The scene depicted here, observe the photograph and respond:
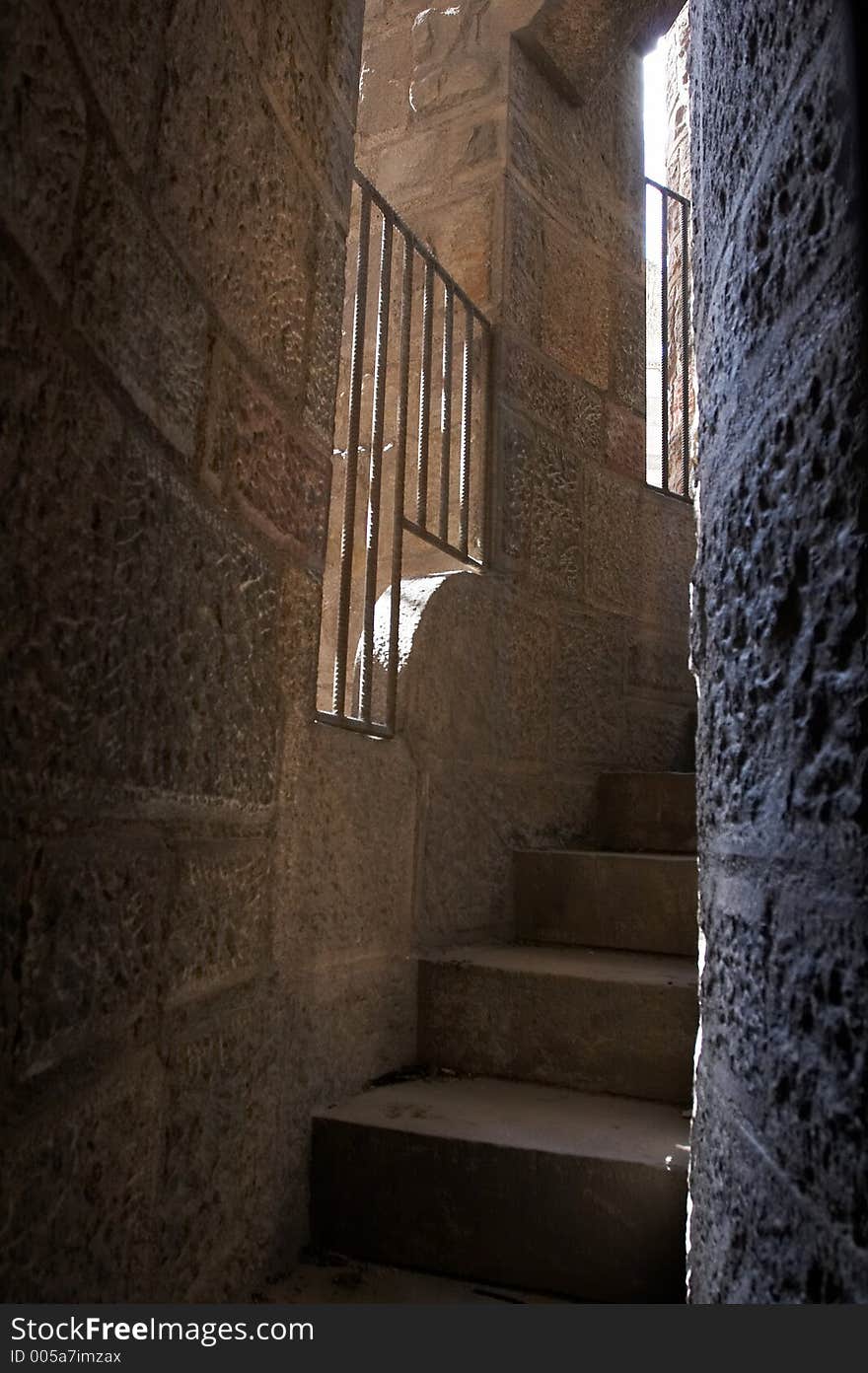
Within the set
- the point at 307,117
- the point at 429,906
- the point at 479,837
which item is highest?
the point at 307,117

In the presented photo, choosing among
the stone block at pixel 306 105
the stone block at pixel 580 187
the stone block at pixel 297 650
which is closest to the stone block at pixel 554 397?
the stone block at pixel 580 187

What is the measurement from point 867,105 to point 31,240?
60 cm

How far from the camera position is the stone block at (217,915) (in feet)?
3.76

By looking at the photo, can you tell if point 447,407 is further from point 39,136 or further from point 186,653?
point 39,136

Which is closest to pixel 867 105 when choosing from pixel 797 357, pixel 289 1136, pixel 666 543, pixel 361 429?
pixel 797 357

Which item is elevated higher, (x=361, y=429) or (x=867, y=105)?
(x=361, y=429)

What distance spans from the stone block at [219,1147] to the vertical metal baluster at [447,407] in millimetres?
1406

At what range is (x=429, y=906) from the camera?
2217 mm

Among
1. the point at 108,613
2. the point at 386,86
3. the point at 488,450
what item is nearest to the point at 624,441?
the point at 488,450

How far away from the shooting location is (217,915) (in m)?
1.27

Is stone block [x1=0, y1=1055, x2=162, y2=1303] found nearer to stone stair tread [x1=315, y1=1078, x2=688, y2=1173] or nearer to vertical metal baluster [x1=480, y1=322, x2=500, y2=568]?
stone stair tread [x1=315, y1=1078, x2=688, y2=1173]

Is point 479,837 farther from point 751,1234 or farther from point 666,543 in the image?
point 751,1234

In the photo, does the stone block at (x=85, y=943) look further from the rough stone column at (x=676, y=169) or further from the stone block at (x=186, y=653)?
the rough stone column at (x=676, y=169)

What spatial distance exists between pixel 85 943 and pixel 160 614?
0.35 meters
